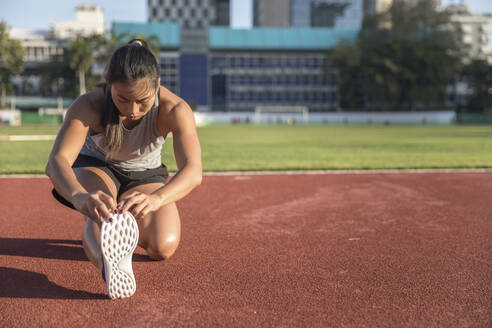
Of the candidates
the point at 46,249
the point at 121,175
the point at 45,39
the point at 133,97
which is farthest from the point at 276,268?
the point at 45,39

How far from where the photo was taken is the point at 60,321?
8.39ft

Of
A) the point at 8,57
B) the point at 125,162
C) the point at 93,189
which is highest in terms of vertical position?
the point at 8,57

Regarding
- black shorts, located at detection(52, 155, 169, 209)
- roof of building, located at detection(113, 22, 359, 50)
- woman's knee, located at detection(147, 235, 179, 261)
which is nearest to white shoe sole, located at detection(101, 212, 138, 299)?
woman's knee, located at detection(147, 235, 179, 261)

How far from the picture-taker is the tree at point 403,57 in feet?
219

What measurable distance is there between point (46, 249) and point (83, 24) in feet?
333

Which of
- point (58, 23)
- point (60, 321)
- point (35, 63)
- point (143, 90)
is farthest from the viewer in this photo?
point (58, 23)

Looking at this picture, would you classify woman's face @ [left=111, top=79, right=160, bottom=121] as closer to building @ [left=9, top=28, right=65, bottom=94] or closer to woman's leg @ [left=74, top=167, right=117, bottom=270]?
woman's leg @ [left=74, top=167, right=117, bottom=270]

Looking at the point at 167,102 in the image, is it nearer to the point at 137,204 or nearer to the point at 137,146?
the point at 137,146

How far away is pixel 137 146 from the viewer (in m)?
3.56

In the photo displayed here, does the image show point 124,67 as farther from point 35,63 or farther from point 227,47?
point 35,63

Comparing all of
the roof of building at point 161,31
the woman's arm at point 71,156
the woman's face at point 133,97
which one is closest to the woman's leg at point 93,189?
the woman's arm at point 71,156

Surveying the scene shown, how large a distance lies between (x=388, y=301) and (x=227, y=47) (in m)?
75.5

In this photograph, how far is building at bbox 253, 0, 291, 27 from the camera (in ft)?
412

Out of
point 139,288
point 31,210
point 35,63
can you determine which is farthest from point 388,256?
point 35,63
